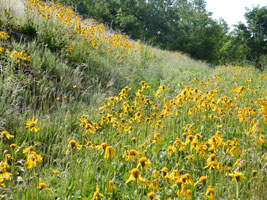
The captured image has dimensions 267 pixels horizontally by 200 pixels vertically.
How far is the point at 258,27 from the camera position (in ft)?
65.5

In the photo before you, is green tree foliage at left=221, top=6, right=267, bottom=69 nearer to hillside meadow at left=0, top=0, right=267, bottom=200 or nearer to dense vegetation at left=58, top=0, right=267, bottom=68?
dense vegetation at left=58, top=0, right=267, bottom=68

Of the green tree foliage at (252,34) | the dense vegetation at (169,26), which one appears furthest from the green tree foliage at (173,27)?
the green tree foliage at (252,34)

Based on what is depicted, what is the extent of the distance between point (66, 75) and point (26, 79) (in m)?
0.78

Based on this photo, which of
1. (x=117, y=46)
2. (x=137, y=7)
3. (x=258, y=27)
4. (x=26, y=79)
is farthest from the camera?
(x=137, y=7)

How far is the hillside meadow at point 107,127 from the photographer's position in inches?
65.3

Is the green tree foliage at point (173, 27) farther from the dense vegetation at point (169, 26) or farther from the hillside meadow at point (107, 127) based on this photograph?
the hillside meadow at point (107, 127)

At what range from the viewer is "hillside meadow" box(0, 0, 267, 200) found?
1658 millimetres

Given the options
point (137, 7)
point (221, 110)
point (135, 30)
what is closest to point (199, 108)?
point (221, 110)

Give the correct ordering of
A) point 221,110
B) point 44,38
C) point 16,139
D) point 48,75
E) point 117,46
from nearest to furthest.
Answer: point 16,139
point 221,110
point 48,75
point 44,38
point 117,46

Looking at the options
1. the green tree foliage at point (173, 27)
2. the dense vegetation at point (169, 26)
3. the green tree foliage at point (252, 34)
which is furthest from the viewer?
the green tree foliage at point (173, 27)

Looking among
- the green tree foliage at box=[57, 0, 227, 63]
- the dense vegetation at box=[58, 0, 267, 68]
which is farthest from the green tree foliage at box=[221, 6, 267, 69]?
the green tree foliage at box=[57, 0, 227, 63]

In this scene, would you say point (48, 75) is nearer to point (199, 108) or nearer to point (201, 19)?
point (199, 108)

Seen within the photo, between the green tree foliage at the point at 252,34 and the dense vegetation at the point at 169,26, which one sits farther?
the dense vegetation at the point at 169,26

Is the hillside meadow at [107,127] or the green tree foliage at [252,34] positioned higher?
the green tree foliage at [252,34]
